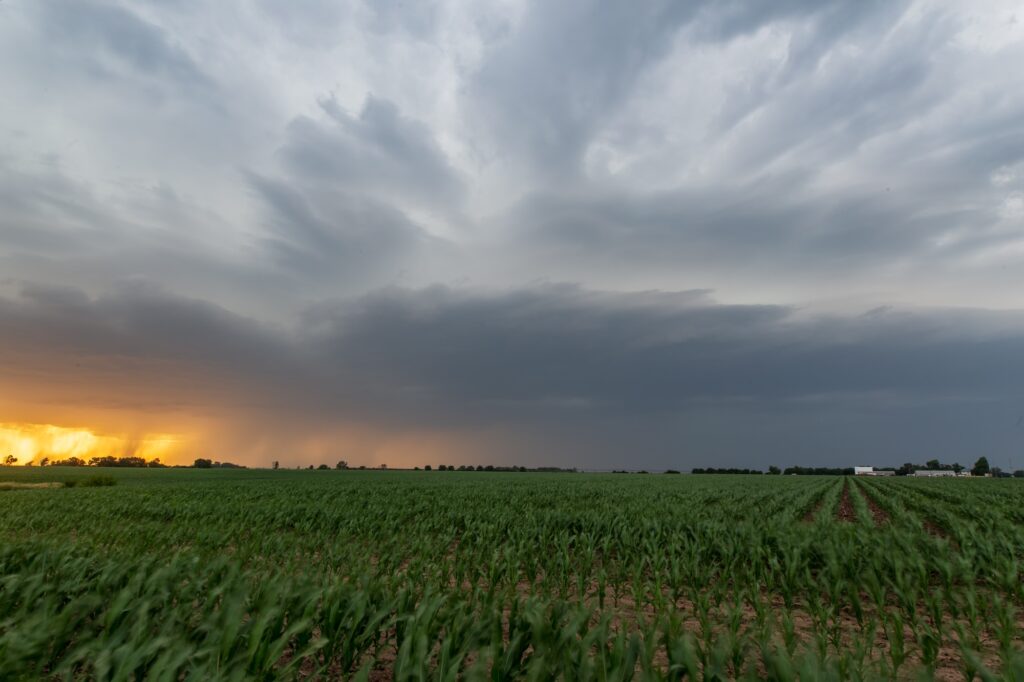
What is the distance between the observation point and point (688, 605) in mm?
9000

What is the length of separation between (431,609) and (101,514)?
2388 centimetres

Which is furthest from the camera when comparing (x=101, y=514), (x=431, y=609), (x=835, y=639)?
(x=101, y=514)

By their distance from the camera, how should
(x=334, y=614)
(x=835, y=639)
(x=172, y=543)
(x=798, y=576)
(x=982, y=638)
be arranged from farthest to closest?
1. (x=172, y=543)
2. (x=798, y=576)
3. (x=982, y=638)
4. (x=835, y=639)
5. (x=334, y=614)

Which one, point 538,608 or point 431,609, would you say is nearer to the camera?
point 538,608

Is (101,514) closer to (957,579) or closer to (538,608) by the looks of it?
(538,608)

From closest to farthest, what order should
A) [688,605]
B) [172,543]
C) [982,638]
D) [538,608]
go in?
[538,608] → [982,638] → [688,605] → [172,543]

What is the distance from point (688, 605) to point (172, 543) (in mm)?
13289

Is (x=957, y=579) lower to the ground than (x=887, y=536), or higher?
lower

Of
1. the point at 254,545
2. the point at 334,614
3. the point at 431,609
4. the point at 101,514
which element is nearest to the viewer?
the point at 431,609

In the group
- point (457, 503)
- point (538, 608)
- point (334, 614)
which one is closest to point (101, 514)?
point (457, 503)

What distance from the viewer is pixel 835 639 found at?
6.12 m

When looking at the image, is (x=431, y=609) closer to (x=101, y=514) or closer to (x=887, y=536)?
(x=887, y=536)

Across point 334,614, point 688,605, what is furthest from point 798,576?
point 334,614

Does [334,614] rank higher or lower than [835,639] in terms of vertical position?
higher
